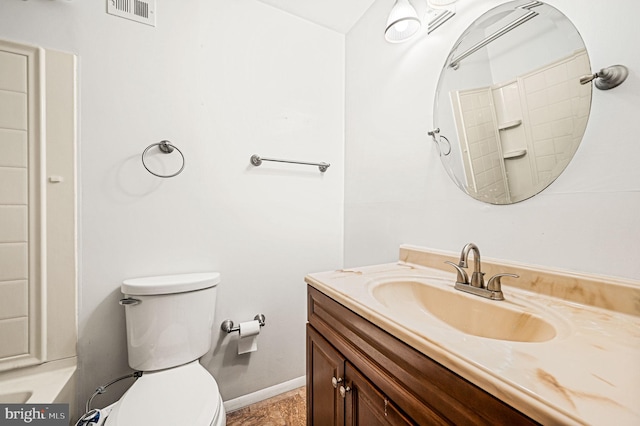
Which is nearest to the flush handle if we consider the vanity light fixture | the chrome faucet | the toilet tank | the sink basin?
the toilet tank

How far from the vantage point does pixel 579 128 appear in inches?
28.4

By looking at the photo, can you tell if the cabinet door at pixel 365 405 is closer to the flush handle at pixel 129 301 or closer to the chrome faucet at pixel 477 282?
the chrome faucet at pixel 477 282

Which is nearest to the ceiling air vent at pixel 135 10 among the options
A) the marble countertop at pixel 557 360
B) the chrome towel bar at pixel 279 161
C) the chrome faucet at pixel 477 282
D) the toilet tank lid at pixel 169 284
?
Answer: the chrome towel bar at pixel 279 161

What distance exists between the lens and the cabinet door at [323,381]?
0.80 metres

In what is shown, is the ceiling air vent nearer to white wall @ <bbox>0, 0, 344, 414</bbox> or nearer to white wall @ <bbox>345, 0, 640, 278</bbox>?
white wall @ <bbox>0, 0, 344, 414</bbox>

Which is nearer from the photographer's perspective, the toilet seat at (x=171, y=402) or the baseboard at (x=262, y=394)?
the toilet seat at (x=171, y=402)

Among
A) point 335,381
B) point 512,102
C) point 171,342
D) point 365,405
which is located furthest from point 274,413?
point 512,102

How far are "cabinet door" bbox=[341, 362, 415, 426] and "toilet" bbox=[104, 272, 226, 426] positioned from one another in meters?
0.47

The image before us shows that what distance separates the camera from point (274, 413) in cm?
141

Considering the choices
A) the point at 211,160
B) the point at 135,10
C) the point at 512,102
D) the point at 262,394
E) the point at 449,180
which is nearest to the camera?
the point at 512,102

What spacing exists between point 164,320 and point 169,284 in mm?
157

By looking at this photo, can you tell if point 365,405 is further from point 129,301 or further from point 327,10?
point 327,10

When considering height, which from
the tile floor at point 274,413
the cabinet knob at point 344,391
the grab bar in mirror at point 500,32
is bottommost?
the tile floor at point 274,413

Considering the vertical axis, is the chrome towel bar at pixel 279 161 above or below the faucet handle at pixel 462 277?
above
